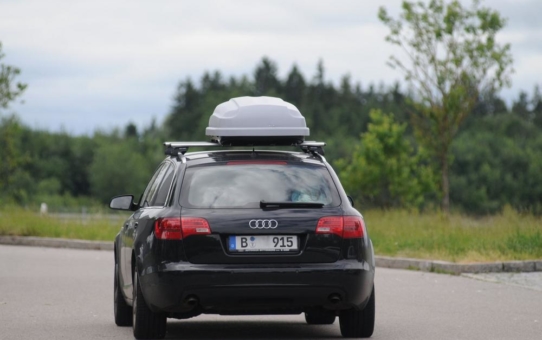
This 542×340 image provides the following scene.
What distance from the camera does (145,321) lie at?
9.43 m

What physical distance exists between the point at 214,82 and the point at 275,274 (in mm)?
157949

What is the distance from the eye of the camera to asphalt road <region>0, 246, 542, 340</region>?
10.1m

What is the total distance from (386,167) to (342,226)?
217 feet

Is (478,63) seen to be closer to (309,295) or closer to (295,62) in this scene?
(309,295)

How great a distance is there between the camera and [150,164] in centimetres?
13750

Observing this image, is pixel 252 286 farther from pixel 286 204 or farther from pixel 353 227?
pixel 353 227

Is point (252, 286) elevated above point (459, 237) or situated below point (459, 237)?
above

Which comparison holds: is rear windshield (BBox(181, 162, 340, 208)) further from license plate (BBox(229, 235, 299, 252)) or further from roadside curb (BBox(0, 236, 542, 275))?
roadside curb (BBox(0, 236, 542, 275))

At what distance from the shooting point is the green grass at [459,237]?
18547mm

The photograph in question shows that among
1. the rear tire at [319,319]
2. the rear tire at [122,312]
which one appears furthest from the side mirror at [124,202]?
the rear tire at [319,319]

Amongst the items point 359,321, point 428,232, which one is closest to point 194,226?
point 359,321

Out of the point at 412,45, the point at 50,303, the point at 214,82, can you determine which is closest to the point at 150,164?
the point at 214,82

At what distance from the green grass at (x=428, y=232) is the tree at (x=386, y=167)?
46.6 metres

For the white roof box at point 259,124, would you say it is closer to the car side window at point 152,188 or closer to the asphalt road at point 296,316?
the car side window at point 152,188
